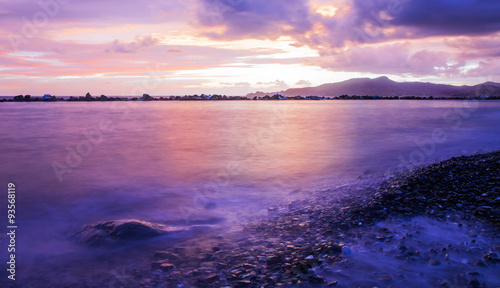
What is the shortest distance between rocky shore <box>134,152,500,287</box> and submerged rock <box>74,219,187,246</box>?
2.36ft

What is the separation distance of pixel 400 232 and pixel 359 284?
151 centimetres

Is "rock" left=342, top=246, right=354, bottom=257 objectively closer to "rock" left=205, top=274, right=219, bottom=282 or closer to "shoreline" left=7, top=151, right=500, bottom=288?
"shoreline" left=7, top=151, right=500, bottom=288

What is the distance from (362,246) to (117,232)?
3.74 meters

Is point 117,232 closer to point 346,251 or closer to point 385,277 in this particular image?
point 346,251

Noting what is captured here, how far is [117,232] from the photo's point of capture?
523 centimetres

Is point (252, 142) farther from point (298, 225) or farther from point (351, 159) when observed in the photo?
point (298, 225)

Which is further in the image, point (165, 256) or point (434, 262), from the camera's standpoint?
point (165, 256)

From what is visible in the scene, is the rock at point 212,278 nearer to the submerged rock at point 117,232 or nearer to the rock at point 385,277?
the submerged rock at point 117,232

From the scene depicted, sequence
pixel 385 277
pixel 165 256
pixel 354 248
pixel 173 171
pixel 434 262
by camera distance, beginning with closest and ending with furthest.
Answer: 1. pixel 385 277
2. pixel 434 262
3. pixel 354 248
4. pixel 165 256
5. pixel 173 171

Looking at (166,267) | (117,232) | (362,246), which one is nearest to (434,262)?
(362,246)

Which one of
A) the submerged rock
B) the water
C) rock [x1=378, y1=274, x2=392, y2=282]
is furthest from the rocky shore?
the water

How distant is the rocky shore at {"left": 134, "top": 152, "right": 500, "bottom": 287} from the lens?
3.69 meters

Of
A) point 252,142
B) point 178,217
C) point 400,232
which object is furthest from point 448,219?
point 252,142

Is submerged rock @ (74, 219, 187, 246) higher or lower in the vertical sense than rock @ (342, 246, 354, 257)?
lower
